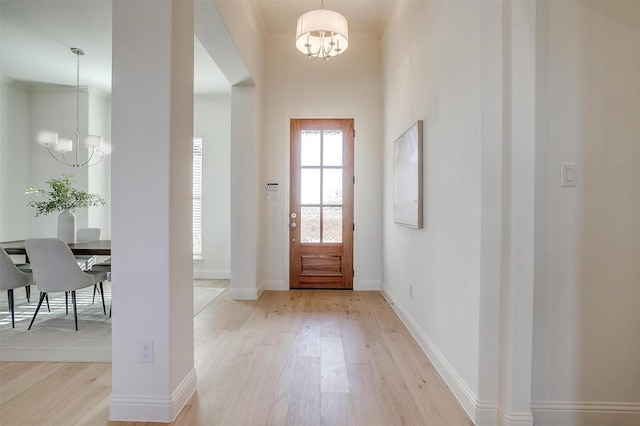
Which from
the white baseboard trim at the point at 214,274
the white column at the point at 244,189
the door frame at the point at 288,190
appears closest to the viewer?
the white column at the point at 244,189

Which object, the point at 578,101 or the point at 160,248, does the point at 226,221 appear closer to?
the point at 160,248

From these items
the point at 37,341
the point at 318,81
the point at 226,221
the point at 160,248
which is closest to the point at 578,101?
the point at 160,248

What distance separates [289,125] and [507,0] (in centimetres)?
315

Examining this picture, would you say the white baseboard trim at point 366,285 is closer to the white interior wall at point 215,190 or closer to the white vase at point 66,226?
the white interior wall at point 215,190

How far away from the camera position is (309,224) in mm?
4539

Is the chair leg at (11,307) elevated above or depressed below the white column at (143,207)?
below

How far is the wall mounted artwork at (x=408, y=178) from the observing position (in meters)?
2.74

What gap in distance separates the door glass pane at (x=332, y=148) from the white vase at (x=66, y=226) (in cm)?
308

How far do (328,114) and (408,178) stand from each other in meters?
1.93

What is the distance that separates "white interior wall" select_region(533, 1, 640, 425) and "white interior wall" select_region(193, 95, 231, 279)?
4650 millimetres

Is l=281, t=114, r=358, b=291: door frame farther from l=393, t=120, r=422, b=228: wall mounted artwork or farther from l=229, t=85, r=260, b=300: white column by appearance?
l=393, t=120, r=422, b=228: wall mounted artwork

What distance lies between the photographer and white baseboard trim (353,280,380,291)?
14.9ft

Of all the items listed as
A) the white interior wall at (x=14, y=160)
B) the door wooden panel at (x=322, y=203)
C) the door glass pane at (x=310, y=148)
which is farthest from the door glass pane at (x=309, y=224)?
the white interior wall at (x=14, y=160)

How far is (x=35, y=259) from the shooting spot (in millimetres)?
2975
